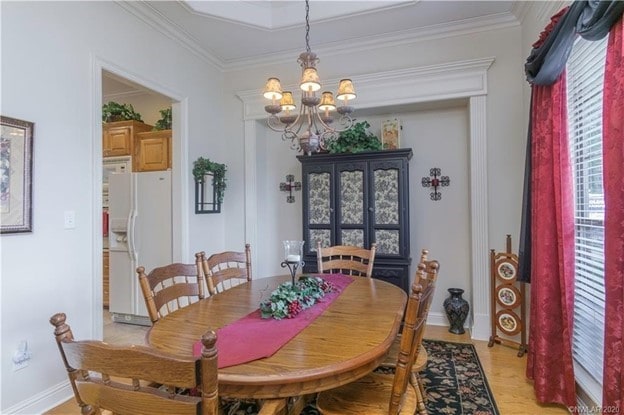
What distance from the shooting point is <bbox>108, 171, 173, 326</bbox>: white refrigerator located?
363 centimetres

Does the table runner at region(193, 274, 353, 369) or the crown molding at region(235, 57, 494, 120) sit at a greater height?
the crown molding at region(235, 57, 494, 120)

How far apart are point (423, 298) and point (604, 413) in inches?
39.9

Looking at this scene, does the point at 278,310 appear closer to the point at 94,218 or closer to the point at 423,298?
the point at 423,298

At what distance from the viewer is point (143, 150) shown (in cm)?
385

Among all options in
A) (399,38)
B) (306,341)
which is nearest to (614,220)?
(306,341)

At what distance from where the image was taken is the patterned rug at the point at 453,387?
2115 mm

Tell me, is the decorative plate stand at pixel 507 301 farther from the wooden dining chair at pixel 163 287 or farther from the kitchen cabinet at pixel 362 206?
the wooden dining chair at pixel 163 287

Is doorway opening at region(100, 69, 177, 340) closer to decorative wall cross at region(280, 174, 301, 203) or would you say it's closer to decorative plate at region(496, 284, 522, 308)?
decorative wall cross at region(280, 174, 301, 203)

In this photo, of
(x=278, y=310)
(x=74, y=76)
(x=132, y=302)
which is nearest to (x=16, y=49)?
(x=74, y=76)

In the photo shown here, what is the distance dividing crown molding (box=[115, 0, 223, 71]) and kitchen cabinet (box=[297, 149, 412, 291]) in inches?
63.2

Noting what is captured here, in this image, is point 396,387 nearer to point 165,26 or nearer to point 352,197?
point 352,197

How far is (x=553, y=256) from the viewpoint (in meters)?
2.11

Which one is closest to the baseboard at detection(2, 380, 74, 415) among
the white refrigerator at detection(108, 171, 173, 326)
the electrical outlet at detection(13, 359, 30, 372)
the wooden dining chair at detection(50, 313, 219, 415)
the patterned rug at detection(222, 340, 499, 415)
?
the electrical outlet at detection(13, 359, 30, 372)

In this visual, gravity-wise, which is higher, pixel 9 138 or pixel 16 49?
pixel 16 49
